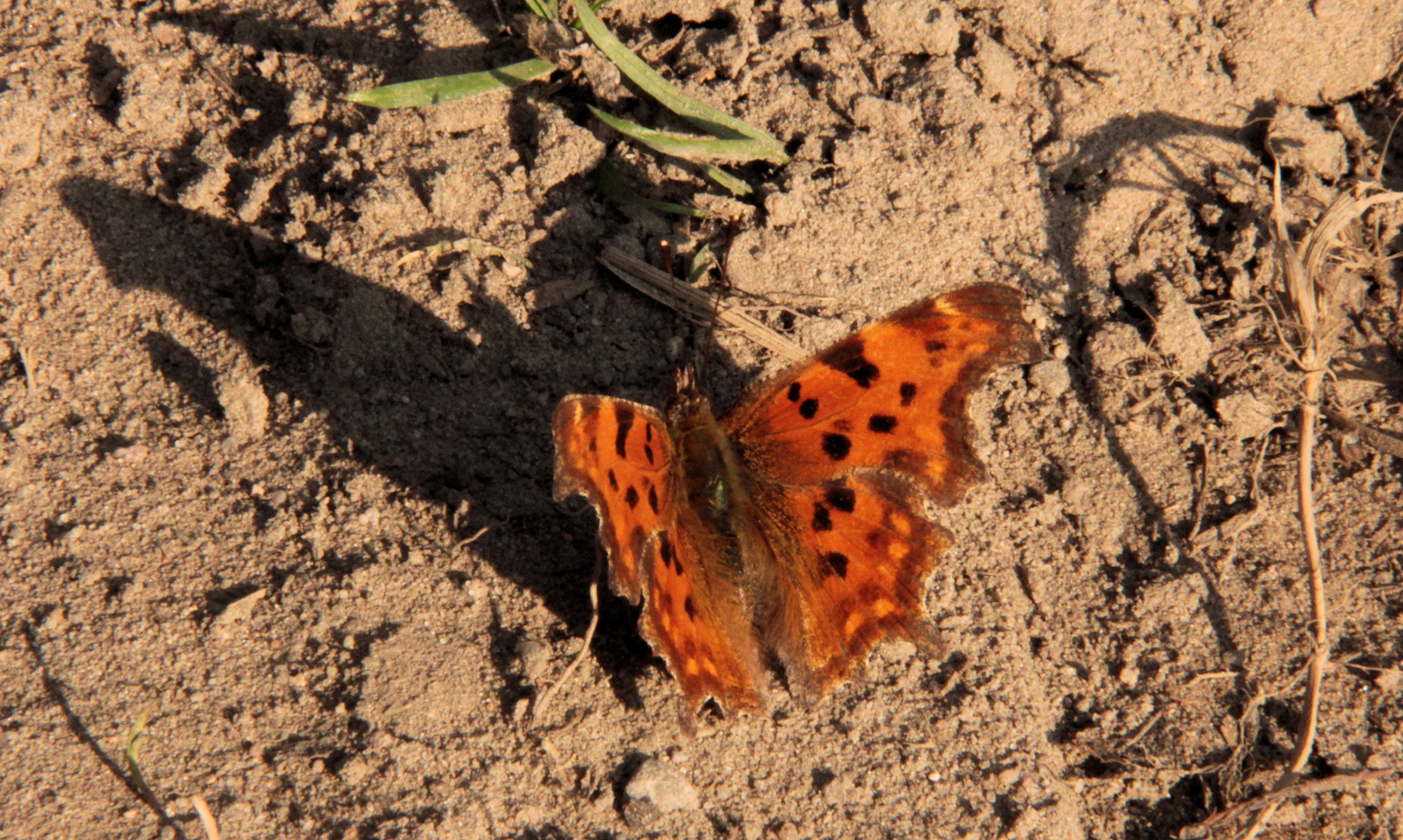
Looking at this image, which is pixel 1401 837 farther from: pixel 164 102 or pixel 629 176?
pixel 164 102

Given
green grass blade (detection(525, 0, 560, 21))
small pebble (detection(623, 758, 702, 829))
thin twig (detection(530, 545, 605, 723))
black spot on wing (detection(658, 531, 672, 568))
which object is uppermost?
green grass blade (detection(525, 0, 560, 21))

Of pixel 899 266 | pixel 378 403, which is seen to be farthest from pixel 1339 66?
pixel 378 403

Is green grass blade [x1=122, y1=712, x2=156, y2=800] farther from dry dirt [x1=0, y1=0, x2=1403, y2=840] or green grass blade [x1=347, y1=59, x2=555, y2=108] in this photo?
green grass blade [x1=347, y1=59, x2=555, y2=108]

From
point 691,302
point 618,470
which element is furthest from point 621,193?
point 618,470

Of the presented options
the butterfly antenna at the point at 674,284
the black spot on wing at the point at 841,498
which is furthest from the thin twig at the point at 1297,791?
the butterfly antenna at the point at 674,284

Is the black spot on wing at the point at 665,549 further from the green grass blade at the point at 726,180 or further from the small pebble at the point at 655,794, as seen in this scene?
the green grass blade at the point at 726,180

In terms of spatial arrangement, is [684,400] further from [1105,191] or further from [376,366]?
[1105,191]

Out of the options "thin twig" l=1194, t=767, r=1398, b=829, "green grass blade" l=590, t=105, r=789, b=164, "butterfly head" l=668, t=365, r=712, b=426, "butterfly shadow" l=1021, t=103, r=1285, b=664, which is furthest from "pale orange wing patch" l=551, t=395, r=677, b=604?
"thin twig" l=1194, t=767, r=1398, b=829
